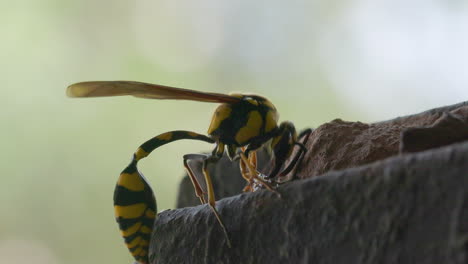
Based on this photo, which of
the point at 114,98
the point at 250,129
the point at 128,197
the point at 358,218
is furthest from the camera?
the point at 114,98

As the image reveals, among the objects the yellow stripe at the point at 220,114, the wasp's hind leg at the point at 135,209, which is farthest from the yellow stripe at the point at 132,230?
the yellow stripe at the point at 220,114

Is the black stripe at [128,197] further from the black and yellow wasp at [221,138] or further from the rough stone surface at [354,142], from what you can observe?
the rough stone surface at [354,142]

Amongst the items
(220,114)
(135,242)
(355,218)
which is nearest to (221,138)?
(220,114)

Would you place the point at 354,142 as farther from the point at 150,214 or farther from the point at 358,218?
the point at 358,218

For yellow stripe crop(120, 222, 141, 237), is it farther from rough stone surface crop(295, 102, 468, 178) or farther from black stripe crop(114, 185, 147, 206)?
rough stone surface crop(295, 102, 468, 178)

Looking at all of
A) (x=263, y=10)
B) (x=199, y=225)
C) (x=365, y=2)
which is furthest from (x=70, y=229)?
(x=199, y=225)

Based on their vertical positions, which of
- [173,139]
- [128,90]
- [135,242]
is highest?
[128,90]

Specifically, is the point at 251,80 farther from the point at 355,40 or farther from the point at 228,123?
the point at 228,123
